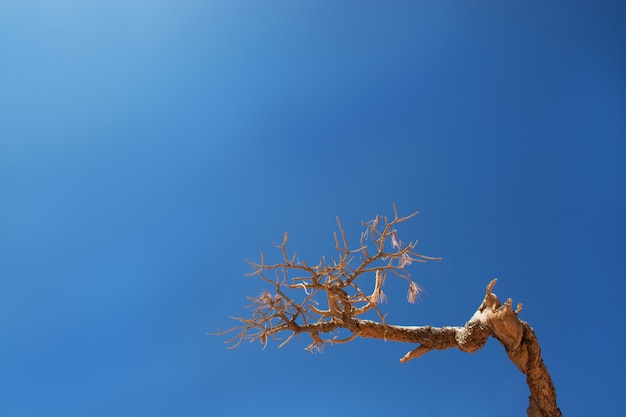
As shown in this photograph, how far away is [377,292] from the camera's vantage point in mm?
7273

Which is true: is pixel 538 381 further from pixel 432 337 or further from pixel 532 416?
pixel 432 337

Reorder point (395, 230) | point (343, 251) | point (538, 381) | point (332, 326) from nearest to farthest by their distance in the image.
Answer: point (343, 251)
point (395, 230)
point (332, 326)
point (538, 381)

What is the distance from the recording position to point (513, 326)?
728cm

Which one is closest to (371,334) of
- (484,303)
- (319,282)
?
(319,282)

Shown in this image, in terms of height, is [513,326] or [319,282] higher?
[319,282]

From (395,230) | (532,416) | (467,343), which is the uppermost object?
(395,230)

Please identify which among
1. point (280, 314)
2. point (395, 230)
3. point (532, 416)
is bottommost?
point (532, 416)

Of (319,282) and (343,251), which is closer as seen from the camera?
(343,251)

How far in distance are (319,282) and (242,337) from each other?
1.34 m

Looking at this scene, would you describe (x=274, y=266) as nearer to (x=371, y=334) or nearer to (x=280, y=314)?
(x=280, y=314)

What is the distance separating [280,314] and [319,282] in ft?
2.55

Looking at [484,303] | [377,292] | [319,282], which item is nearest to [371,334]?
[377,292]

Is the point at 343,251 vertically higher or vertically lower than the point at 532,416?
higher

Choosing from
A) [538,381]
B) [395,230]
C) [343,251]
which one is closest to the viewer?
[343,251]
